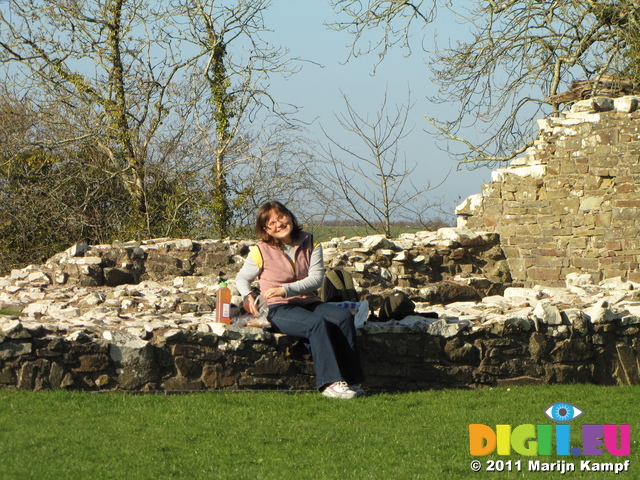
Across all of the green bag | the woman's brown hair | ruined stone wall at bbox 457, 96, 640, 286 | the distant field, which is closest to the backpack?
the green bag

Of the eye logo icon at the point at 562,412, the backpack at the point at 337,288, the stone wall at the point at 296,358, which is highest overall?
the backpack at the point at 337,288

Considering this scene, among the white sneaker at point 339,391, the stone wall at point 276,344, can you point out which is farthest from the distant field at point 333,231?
the white sneaker at point 339,391

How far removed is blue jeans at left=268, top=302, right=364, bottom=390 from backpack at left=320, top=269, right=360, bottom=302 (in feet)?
3.34

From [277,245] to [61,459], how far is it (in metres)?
2.71

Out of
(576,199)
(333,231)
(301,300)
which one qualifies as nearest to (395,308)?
(301,300)

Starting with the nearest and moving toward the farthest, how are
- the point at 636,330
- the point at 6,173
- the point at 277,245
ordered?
the point at 277,245 → the point at 636,330 → the point at 6,173

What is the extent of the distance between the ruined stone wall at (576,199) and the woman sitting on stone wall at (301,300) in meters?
6.84

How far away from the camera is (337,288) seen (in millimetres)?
8188

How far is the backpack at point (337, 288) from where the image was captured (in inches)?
310

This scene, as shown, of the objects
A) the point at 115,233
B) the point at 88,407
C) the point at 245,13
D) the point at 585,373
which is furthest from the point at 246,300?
the point at 245,13

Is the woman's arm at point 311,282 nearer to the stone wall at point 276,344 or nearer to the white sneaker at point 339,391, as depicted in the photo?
the stone wall at point 276,344

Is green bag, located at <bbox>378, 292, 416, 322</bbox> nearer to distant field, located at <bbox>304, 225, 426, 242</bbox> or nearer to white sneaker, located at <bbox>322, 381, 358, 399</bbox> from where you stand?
white sneaker, located at <bbox>322, 381, 358, 399</bbox>

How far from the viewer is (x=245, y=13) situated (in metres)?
19.4

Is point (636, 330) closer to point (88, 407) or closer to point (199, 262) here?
point (88, 407)
